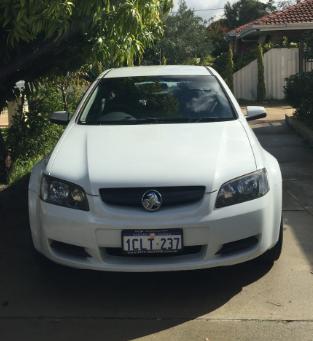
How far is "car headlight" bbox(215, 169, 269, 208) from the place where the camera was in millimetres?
3732

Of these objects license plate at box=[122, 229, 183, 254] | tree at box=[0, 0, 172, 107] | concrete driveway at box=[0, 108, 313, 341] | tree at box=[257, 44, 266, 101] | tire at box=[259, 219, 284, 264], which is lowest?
tree at box=[257, 44, 266, 101]

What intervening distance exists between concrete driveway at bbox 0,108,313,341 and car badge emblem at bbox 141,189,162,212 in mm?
696

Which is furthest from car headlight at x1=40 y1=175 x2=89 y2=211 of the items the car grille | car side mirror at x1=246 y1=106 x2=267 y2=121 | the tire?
car side mirror at x1=246 y1=106 x2=267 y2=121

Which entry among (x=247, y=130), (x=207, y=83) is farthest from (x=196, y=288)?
(x=207, y=83)

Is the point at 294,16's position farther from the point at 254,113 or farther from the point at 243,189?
the point at 243,189

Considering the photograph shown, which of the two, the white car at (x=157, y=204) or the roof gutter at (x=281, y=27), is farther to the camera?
the roof gutter at (x=281, y=27)

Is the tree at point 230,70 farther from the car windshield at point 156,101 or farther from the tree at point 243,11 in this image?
the tree at point 243,11

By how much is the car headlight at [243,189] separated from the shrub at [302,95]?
23.8 ft

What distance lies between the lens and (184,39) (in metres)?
27.2

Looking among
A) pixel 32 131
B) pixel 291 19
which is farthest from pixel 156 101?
pixel 291 19

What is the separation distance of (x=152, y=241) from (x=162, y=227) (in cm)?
11

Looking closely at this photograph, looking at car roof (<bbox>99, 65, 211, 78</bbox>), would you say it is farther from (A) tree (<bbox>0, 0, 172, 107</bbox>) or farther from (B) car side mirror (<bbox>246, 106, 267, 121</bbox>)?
(B) car side mirror (<bbox>246, 106, 267, 121</bbox>)

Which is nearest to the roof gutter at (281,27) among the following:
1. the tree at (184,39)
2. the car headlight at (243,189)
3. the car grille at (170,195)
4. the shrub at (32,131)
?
the tree at (184,39)

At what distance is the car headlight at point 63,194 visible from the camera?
376 cm
